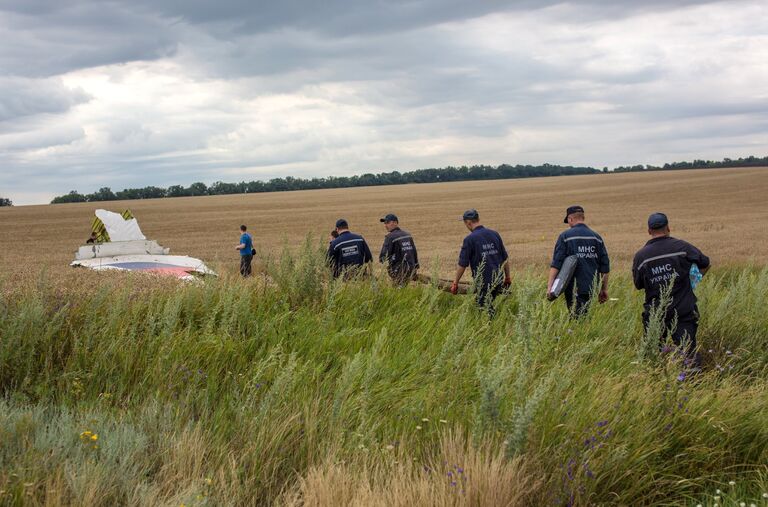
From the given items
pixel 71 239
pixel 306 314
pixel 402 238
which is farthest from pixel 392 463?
pixel 71 239

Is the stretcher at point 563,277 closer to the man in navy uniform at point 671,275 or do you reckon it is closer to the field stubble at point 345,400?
the field stubble at point 345,400

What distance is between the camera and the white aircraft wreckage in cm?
1261

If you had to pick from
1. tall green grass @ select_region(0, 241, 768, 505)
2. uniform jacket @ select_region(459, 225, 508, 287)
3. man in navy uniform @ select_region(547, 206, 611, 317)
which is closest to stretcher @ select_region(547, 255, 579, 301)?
man in navy uniform @ select_region(547, 206, 611, 317)

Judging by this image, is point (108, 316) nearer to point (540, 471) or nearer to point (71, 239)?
point (540, 471)

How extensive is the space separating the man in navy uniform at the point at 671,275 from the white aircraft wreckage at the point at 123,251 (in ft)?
23.7

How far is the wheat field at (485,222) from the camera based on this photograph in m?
26.8

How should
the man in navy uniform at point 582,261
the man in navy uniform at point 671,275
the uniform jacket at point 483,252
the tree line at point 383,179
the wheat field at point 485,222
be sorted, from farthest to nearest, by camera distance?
1. the tree line at point 383,179
2. the wheat field at point 485,222
3. the uniform jacket at point 483,252
4. the man in navy uniform at point 582,261
5. the man in navy uniform at point 671,275

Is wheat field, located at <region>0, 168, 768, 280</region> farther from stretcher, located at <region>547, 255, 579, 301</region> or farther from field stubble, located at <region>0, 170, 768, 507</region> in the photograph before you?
stretcher, located at <region>547, 255, 579, 301</region>

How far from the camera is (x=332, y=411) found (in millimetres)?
4293

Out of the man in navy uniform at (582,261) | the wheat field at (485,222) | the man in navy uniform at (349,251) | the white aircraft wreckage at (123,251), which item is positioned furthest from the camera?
the wheat field at (485,222)

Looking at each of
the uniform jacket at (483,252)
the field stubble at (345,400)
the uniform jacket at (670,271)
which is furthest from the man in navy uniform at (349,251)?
the uniform jacket at (670,271)

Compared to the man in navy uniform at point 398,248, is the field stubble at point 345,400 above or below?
below

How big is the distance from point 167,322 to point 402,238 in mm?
5500

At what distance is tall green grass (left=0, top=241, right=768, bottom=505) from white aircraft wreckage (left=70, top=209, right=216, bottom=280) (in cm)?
605
